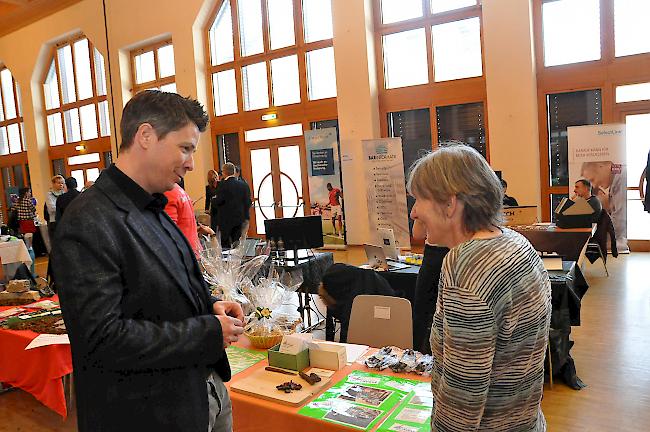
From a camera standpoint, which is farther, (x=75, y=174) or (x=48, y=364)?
(x=75, y=174)

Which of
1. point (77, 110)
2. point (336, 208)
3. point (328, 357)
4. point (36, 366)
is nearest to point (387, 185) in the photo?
point (336, 208)

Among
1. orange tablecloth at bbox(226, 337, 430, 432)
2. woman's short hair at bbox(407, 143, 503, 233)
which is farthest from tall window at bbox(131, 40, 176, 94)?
woman's short hair at bbox(407, 143, 503, 233)

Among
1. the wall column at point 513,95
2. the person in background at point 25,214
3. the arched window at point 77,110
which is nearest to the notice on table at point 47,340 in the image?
the wall column at point 513,95

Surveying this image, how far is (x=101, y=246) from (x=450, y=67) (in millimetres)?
8052

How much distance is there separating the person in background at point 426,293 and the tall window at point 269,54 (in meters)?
7.21

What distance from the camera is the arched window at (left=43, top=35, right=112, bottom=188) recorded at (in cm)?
1312

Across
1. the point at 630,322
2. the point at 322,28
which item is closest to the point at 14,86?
the point at 322,28

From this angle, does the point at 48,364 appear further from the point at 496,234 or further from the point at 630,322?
the point at 630,322

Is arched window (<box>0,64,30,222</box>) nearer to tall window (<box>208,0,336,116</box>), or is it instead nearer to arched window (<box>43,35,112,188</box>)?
Result: arched window (<box>43,35,112,188</box>)

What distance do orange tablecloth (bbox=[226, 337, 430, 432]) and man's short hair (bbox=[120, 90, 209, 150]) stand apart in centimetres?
101

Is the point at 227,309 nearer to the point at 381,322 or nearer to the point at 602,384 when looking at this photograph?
the point at 381,322

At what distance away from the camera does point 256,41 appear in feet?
34.2

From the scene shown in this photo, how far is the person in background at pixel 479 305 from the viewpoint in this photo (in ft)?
3.70

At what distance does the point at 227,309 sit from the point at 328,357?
78 cm
